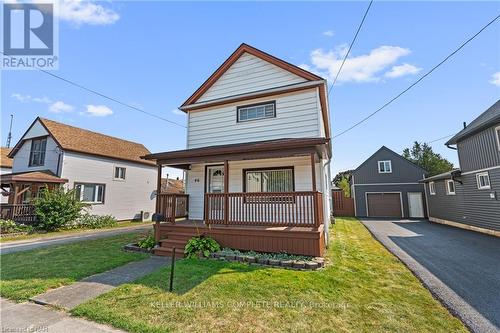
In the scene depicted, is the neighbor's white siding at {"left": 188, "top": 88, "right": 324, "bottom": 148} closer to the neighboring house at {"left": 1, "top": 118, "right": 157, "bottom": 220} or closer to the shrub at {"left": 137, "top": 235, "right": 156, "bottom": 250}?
the shrub at {"left": 137, "top": 235, "right": 156, "bottom": 250}

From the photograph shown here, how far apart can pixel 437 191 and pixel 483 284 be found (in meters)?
14.3

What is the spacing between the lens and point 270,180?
8.52 m

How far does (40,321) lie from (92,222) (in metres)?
13.5

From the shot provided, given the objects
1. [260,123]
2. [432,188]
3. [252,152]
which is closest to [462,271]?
[252,152]

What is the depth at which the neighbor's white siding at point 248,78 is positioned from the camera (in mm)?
8992

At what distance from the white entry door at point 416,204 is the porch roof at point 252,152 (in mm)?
16874

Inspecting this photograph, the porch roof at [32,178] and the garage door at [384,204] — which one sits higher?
the porch roof at [32,178]

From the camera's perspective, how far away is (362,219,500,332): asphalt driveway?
11.7ft

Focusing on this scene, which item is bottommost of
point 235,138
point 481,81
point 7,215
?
point 7,215

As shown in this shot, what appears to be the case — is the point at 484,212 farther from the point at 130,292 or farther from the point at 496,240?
the point at 130,292

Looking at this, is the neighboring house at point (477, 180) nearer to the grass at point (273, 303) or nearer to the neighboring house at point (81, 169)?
the grass at point (273, 303)

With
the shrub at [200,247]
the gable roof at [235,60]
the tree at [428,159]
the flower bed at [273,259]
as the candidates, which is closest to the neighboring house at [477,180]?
the gable roof at [235,60]

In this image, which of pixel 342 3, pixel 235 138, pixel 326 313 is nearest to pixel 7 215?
pixel 235 138

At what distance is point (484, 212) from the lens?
426 inches
